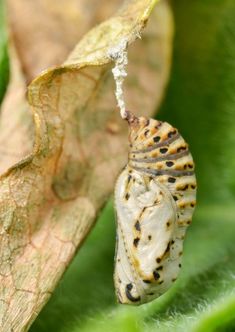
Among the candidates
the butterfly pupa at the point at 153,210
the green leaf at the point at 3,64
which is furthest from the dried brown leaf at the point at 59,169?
the butterfly pupa at the point at 153,210

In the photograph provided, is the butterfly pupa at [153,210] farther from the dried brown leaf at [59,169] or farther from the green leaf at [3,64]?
the green leaf at [3,64]

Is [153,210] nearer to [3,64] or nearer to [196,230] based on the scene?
[196,230]

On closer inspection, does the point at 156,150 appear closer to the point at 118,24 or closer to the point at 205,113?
the point at 118,24

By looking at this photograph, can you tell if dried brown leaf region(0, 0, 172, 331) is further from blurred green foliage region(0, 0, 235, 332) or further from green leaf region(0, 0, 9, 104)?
blurred green foliage region(0, 0, 235, 332)

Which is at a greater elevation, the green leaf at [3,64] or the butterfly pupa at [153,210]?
the green leaf at [3,64]

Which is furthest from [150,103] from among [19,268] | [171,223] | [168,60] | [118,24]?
[19,268]

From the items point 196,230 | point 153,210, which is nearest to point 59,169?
point 153,210

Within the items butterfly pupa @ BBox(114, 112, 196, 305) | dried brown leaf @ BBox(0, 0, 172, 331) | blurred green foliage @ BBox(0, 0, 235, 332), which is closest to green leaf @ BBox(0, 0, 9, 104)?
dried brown leaf @ BBox(0, 0, 172, 331)
